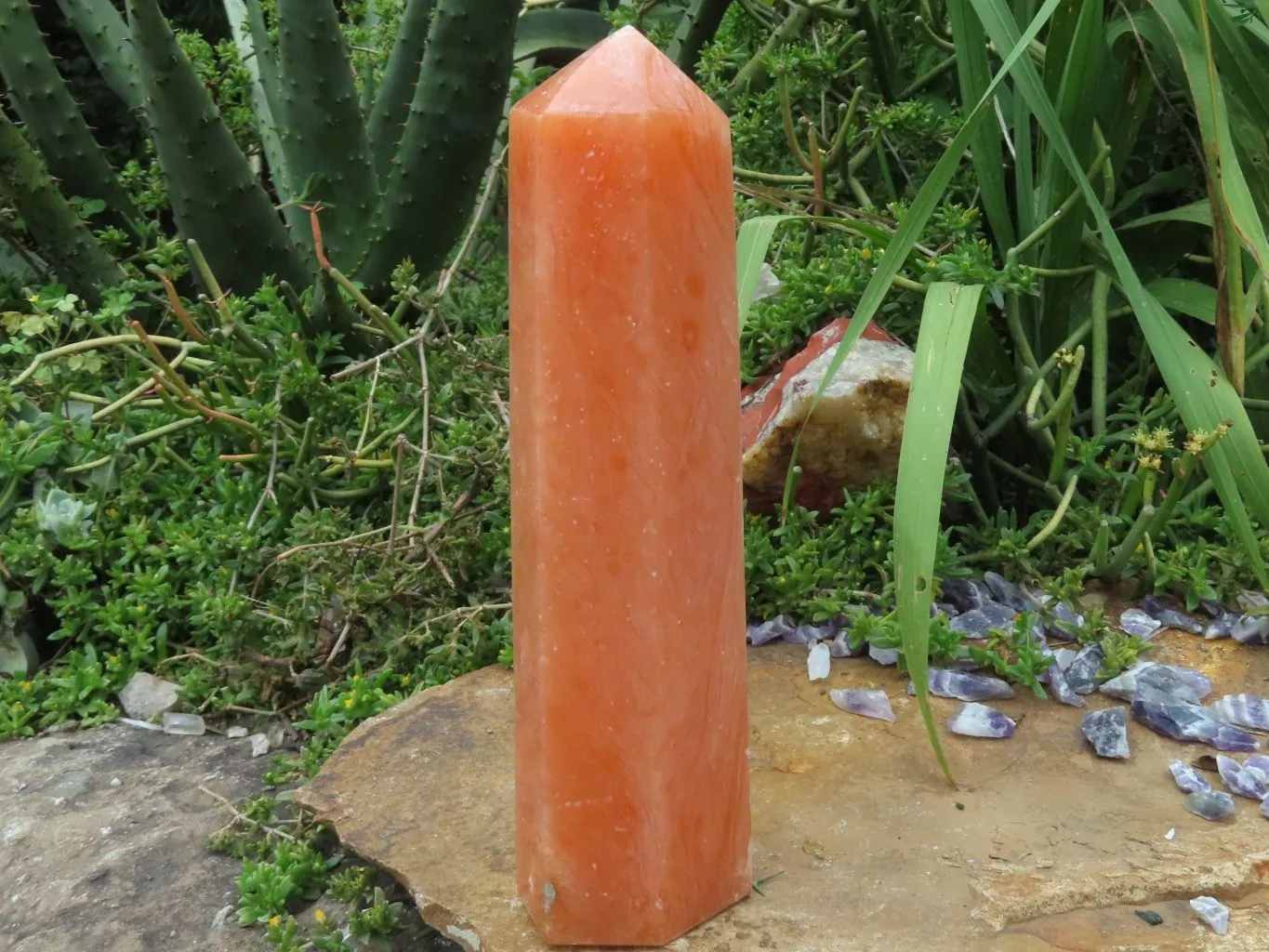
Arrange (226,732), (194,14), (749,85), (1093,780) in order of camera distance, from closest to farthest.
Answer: (1093,780)
(226,732)
(749,85)
(194,14)

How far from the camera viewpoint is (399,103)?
2451 mm

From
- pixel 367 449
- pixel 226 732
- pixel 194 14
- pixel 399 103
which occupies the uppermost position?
pixel 194 14

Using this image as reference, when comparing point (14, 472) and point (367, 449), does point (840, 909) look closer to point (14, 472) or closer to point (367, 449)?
point (367, 449)

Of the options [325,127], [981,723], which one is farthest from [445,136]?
[981,723]

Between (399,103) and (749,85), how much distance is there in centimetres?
76

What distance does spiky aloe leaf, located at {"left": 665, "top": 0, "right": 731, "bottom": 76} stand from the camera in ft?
7.91

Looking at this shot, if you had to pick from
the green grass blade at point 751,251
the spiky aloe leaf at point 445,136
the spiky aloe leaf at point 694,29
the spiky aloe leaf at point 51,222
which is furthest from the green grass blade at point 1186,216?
the spiky aloe leaf at point 51,222

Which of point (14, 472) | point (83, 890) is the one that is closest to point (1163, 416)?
point (83, 890)

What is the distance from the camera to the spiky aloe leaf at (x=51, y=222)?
2.18m

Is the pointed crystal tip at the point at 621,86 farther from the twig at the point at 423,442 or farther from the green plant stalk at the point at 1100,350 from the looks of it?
the green plant stalk at the point at 1100,350

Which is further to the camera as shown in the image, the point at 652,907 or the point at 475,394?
the point at 475,394

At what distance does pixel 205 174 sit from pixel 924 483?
5.47 feet

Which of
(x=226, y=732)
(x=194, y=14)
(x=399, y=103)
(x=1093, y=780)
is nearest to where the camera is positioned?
(x=1093, y=780)

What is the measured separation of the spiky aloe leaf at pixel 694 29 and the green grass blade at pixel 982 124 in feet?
2.87
